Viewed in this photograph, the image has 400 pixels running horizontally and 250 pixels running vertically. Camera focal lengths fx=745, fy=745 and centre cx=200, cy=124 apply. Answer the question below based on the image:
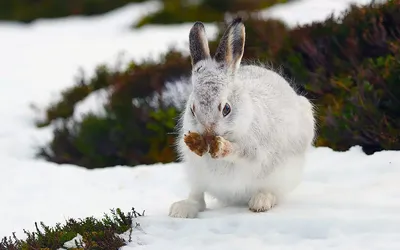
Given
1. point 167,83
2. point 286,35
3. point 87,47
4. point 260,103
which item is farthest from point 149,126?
point 87,47

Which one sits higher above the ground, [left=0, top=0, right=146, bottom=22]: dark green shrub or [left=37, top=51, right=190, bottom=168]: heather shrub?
[left=0, top=0, right=146, bottom=22]: dark green shrub

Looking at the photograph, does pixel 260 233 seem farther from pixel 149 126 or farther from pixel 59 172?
pixel 149 126

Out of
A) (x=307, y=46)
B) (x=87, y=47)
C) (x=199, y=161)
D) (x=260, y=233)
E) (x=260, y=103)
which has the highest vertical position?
(x=87, y=47)

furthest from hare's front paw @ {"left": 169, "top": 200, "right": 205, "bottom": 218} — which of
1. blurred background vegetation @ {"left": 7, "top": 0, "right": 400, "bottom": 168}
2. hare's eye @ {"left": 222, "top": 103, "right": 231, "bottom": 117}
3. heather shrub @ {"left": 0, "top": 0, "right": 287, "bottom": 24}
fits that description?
heather shrub @ {"left": 0, "top": 0, "right": 287, "bottom": 24}

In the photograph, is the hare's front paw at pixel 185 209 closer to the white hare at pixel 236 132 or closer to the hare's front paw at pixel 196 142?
the white hare at pixel 236 132

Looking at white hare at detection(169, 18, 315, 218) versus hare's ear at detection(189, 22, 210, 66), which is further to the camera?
hare's ear at detection(189, 22, 210, 66)

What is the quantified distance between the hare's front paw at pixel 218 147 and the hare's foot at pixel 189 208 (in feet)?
2.14

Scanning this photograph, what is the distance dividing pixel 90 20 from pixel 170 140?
1147 centimetres

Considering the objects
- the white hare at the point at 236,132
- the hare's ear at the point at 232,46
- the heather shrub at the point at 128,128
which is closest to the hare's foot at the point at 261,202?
the white hare at the point at 236,132

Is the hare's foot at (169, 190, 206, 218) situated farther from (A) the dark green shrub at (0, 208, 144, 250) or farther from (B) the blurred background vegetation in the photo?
(B) the blurred background vegetation

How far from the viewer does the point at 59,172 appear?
7.34 m

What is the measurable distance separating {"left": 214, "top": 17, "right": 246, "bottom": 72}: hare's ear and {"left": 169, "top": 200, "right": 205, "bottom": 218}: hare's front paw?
95 cm

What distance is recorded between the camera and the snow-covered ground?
419cm

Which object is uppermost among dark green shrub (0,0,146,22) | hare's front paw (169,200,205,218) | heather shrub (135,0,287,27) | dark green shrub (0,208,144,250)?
dark green shrub (0,0,146,22)
